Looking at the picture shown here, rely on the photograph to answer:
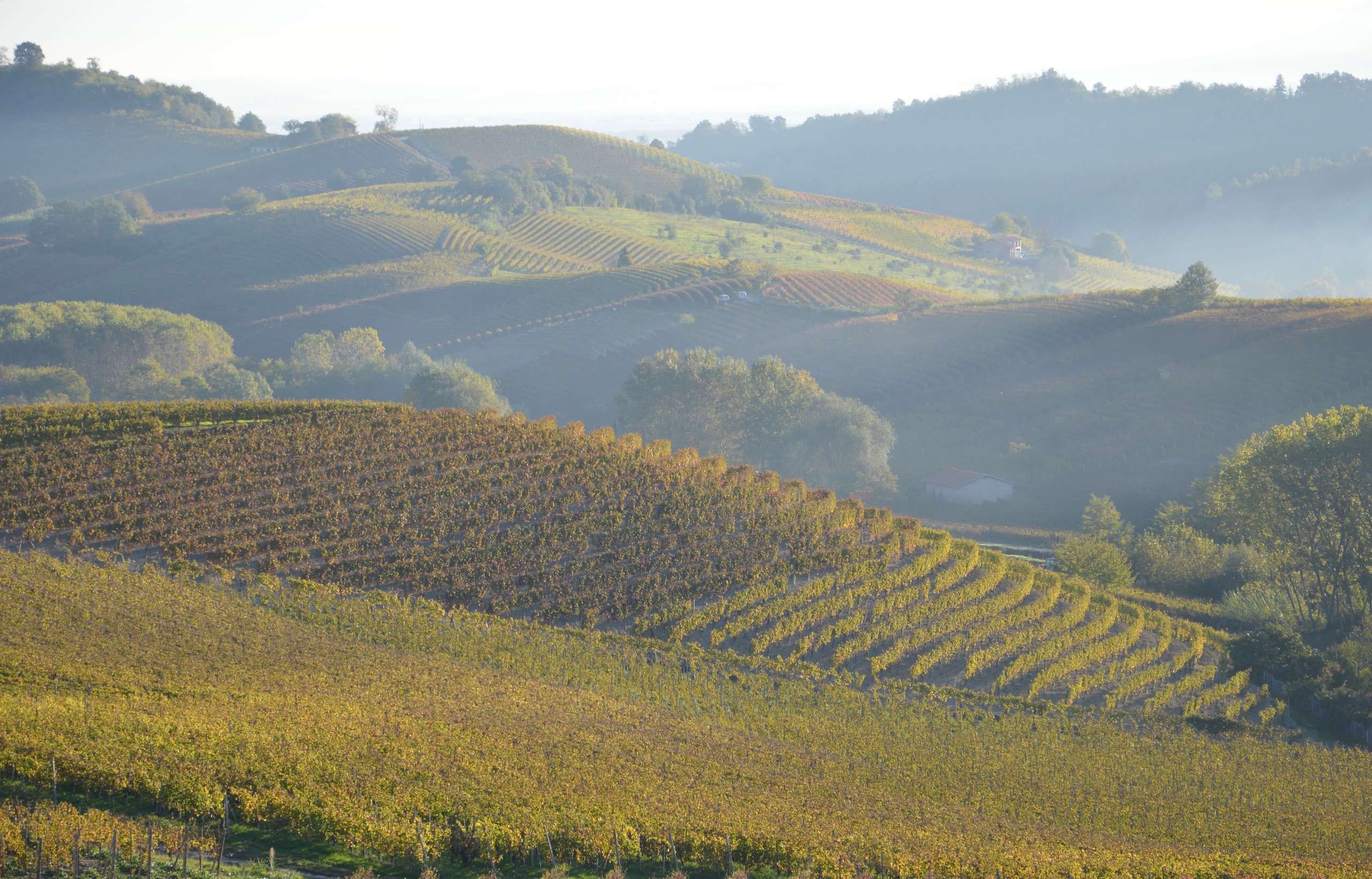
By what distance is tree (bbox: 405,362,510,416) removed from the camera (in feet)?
293

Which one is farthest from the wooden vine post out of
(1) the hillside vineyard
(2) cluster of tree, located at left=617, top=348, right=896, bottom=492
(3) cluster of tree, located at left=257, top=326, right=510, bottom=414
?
(3) cluster of tree, located at left=257, top=326, right=510, bottom=414

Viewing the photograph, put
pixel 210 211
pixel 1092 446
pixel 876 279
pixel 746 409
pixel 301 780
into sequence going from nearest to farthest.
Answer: pixel 301 780 < pixel 1092 446 < pixel 746 409 < pixel 876 279 < pixel 210 211

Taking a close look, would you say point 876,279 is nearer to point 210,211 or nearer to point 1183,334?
point 1183,334

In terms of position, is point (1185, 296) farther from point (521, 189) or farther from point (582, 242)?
point (521, 189)

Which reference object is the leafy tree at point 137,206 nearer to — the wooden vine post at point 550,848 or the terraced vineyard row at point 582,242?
the terraced vineyard row at point 582,242

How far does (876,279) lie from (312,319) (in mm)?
73919

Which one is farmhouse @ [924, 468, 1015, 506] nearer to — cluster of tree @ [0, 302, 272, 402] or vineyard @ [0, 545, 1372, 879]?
vineyard @ [0, 545, 1372, 879]

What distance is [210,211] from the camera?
178500 millimetres

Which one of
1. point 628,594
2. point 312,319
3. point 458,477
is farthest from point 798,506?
point 312,319

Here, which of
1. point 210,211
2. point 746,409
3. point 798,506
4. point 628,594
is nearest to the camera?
point 628,594

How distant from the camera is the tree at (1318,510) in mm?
49375

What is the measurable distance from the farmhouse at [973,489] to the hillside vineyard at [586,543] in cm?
3294

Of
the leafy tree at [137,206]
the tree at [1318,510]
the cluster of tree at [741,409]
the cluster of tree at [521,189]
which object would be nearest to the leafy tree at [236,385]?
the cluster of tree at [741,409]

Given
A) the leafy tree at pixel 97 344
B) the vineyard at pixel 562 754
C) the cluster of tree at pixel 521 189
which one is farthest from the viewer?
the cluster of tree at pixel 521 189
